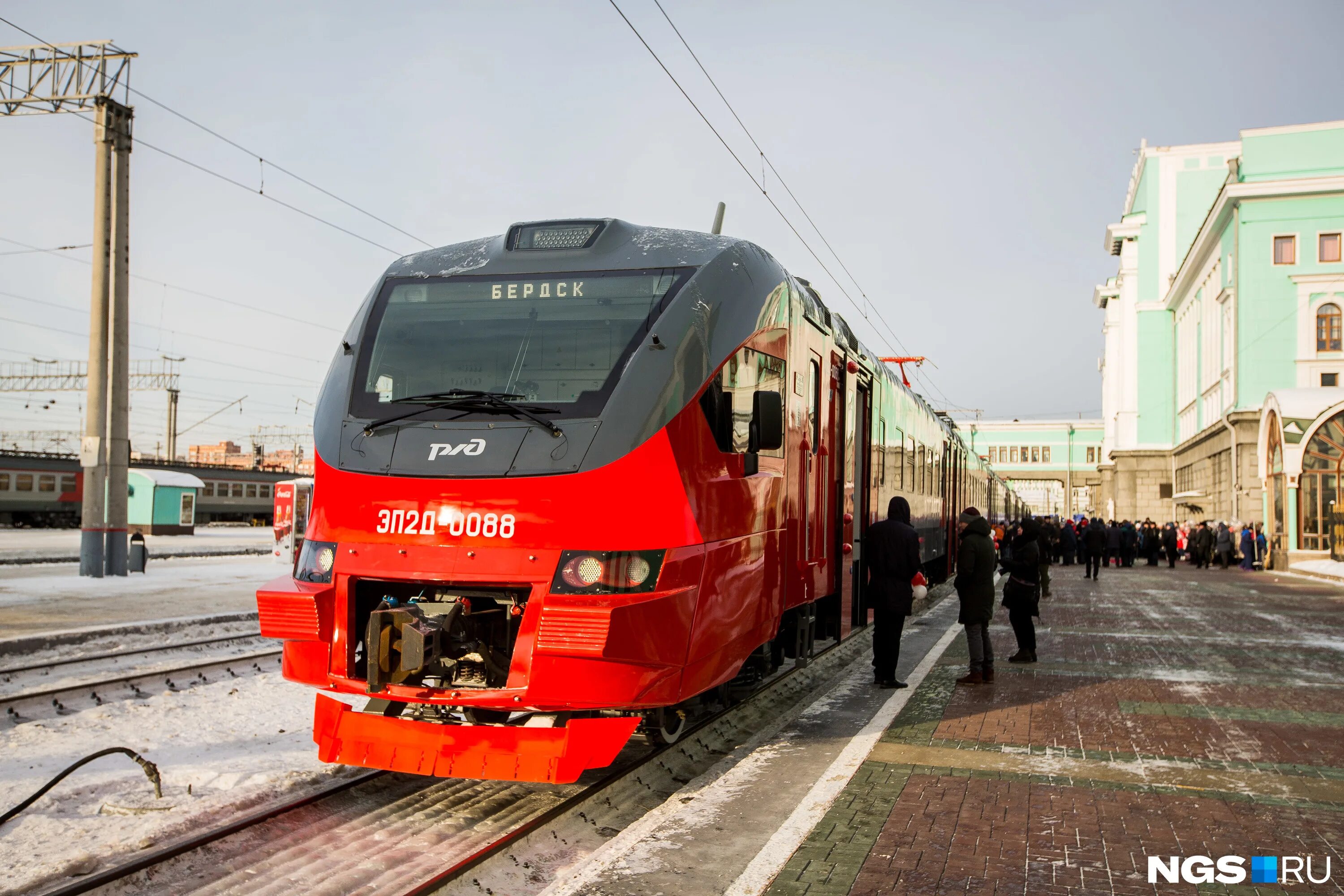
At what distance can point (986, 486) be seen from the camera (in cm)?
3244

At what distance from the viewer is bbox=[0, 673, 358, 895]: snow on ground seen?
215 inches

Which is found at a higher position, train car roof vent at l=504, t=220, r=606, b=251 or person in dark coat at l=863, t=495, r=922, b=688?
train car roof vent at l=504, t=220, r=606, b=251

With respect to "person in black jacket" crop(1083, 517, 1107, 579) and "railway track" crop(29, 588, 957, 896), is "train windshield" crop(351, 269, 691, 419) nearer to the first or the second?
"railway track" crop(29, 588, 957, 896)

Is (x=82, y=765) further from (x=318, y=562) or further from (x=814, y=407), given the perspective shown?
(x=814, y=407)

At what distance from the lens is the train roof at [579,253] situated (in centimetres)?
674

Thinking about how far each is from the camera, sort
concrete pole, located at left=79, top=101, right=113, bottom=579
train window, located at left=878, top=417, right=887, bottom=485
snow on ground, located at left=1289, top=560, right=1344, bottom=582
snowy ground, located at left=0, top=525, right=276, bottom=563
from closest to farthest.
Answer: train window, located at left=878, top=417, right=887, bottom=485, concrete pole, located at left=79, top=101, right=113, bottom=579, snowy ground, located at left=0, top=525, right=276, bottom=563, snow on ground, located at left=1289, top=560, right=1344, bottom=582

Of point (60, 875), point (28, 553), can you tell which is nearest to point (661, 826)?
point (60, 875)

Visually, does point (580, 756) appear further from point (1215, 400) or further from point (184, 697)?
point (1215, 400)

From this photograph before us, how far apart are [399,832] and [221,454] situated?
15671cm

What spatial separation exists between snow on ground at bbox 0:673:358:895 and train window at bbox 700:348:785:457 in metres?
3.17

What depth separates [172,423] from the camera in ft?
206

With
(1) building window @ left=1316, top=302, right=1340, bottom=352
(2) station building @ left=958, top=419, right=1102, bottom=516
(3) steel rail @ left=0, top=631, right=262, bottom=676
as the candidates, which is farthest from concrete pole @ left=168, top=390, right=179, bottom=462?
(2) station building @ left=958, top=419, right=1102, bottom=516

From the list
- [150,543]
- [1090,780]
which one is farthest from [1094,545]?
[150,543]

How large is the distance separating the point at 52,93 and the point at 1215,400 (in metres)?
48.8
